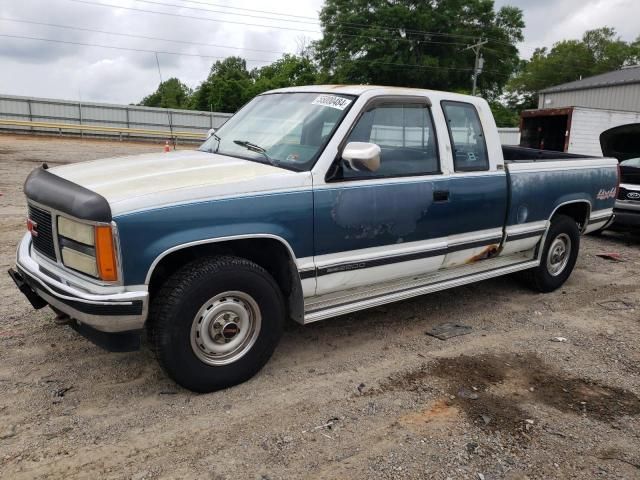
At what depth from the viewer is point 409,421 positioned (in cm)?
330

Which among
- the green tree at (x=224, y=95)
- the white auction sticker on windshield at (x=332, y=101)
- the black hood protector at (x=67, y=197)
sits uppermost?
the green tree at (x=224, y=95)

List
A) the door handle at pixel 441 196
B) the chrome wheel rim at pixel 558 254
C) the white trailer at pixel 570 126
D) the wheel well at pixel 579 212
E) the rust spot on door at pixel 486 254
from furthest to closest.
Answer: the white trailer at pixel 570 126 → the wheel well at pixel 579 212 → the chrome wheel rim at pixel 558 254 → the rust spot on door at pixel 486 254 → the door handle at pixel 441 196

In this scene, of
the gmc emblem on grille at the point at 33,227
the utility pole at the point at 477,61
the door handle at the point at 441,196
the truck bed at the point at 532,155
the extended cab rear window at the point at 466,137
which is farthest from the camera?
the utility pole at the point at 477,61

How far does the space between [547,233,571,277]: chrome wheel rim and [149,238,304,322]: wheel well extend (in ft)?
10.7

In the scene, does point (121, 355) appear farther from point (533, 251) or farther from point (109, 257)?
point (533, 251)

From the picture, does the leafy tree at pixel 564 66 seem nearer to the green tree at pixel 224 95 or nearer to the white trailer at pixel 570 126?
Answer: the green tree at pixel 224 95

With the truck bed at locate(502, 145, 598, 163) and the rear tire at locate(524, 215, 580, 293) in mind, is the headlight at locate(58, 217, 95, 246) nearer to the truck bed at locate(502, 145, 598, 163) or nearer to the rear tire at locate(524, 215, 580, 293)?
the rear tire at locate(524, 215, 580, 293)

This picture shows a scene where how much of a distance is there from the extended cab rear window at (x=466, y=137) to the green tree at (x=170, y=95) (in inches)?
2890

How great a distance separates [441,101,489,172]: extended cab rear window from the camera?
457cm

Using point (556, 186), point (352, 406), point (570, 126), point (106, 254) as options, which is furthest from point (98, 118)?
point (352, 406)

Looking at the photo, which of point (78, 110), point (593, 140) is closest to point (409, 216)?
point (593, 140)

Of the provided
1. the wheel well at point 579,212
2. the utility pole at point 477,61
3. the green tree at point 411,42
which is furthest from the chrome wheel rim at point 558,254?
the green tree at point 411,42

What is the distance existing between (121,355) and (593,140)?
14565 mm

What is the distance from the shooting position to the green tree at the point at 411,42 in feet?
148
